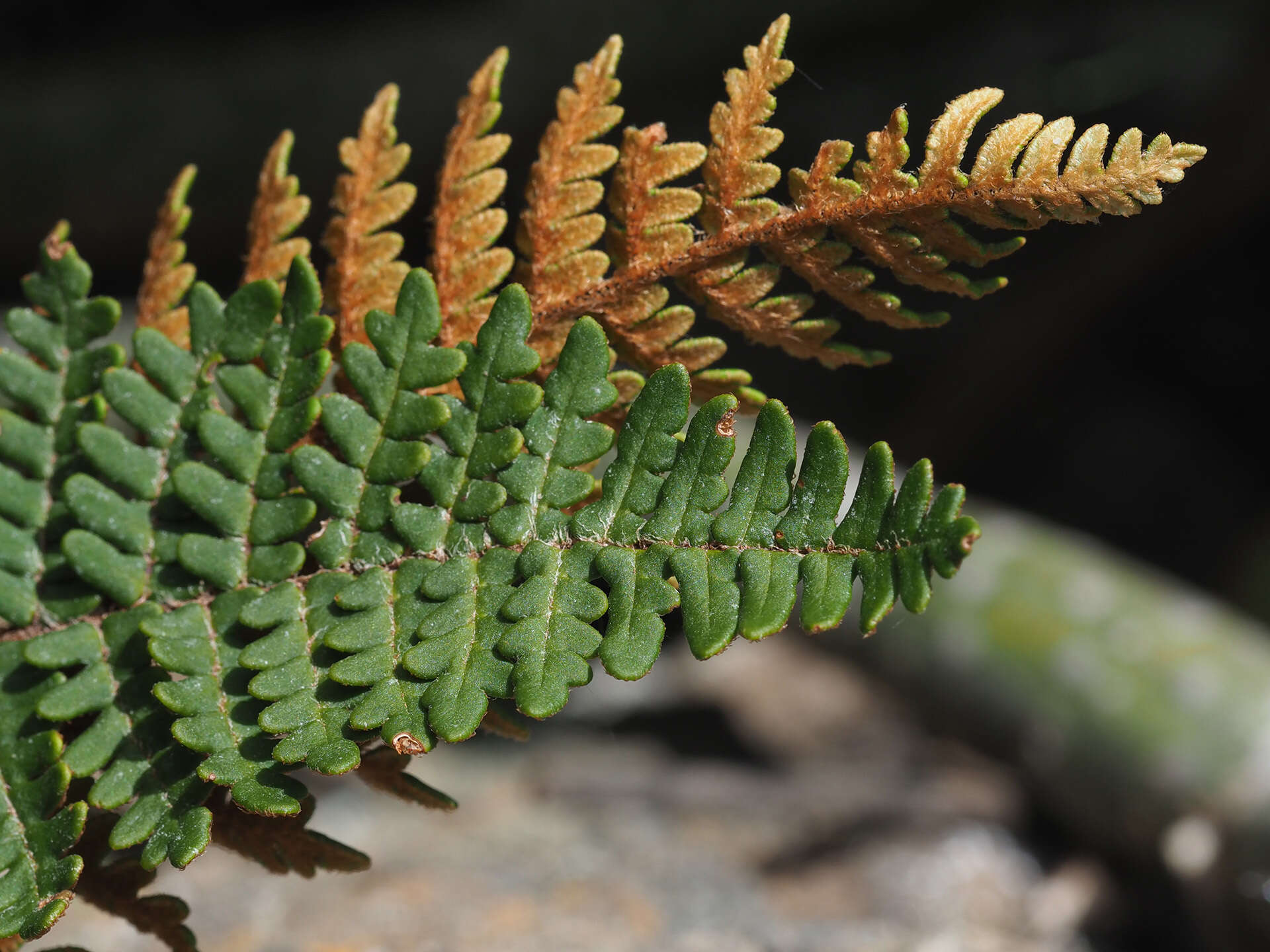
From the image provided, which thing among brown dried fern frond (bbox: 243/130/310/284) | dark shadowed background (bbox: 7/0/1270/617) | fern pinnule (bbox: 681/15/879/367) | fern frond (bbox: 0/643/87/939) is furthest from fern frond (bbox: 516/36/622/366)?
dark shadowed background (bbox: 7/0/1270/617)

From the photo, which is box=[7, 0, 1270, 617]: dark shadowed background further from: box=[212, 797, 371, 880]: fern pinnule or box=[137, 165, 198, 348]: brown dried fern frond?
box=[212, 797, 371, 880]: fern pinnule

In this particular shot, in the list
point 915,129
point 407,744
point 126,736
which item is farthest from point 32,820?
point 915,129

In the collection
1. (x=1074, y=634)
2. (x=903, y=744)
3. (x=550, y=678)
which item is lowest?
(x=903, y=744)

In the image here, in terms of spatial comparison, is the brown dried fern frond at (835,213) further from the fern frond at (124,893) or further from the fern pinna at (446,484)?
the fern frond at (124,893)

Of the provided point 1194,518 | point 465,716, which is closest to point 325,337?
point 465,716

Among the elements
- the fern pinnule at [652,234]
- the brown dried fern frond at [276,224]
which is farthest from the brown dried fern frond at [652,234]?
the brown dried fern frond at [276,224]

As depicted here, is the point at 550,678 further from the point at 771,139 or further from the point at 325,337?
the point at 771,139
